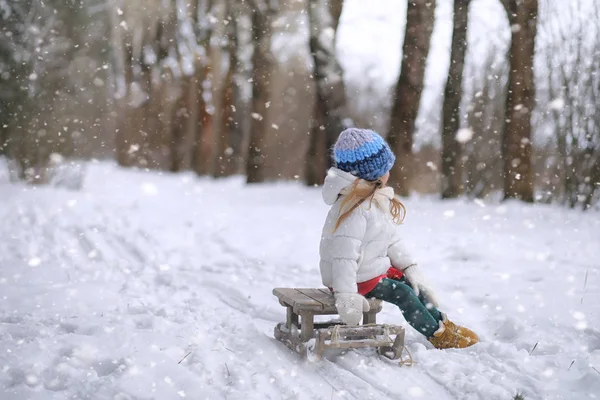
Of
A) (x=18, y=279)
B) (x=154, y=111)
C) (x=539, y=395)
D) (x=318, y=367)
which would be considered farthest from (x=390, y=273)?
(x=154, y=111)

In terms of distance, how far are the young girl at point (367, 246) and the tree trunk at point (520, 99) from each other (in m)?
7.61

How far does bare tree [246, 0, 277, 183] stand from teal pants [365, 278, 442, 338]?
13052mm

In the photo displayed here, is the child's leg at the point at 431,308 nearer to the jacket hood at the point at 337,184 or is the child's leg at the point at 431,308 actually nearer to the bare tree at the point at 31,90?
the jacket hood at the point at 337,184

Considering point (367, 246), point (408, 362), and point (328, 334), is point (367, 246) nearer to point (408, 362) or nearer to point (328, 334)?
point (328, 334)

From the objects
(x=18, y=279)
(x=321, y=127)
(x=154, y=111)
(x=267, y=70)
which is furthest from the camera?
(x=154, y=111)

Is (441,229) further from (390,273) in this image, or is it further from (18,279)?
(18,279)

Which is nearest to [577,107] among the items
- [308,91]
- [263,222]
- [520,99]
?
[520,99]

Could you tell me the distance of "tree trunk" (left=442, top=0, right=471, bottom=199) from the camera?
13.7m

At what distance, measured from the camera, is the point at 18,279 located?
7.34 metres

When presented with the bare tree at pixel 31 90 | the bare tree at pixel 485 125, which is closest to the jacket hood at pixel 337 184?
the bare tree at pixel 31 90

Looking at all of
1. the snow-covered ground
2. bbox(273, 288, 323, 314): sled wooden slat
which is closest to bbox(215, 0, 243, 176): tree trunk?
the snow-covered ground

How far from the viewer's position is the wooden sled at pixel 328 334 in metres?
4.65

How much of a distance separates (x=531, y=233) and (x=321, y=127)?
531cm

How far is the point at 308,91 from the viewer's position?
30.6 m
